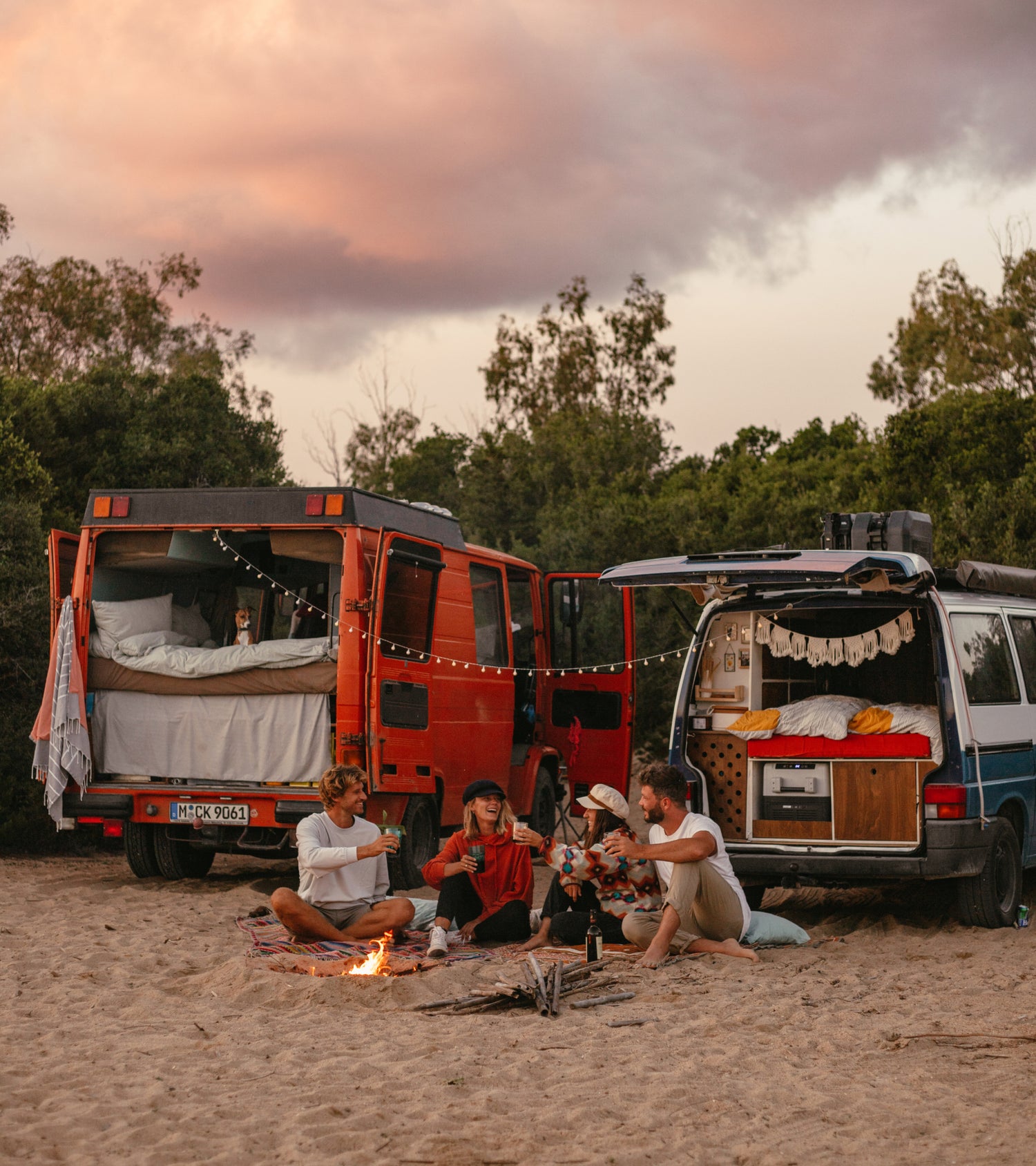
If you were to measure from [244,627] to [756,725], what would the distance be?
428 cm

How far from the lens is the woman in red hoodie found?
7.35 meters

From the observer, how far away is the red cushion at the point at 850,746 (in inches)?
319

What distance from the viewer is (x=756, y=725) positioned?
8.58 m

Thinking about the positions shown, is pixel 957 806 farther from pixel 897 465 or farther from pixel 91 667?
pixel 897 465

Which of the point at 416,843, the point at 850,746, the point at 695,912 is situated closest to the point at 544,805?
the point at 416,843

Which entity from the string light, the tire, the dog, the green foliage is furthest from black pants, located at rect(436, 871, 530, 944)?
the green foliage

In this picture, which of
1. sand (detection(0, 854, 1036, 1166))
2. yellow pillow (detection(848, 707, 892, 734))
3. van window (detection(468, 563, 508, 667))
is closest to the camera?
sand (detection(0, 854, 1036, 1166))

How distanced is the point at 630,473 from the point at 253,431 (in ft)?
38.2

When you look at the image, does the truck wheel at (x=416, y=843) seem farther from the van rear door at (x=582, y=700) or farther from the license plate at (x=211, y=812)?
the van rear door at (x=582, y=700)

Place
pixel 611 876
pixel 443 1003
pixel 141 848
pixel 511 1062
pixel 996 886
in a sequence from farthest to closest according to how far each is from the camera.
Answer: pixel 141 848, pixel 996 886, pixel 611 876, pixel 443 1003, pixel 511 1062

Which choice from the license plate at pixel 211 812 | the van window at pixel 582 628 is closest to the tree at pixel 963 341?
the van window at pixel 582 628

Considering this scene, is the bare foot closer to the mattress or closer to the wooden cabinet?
→ the wooden cabinet

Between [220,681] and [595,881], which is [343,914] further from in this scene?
[220,681]

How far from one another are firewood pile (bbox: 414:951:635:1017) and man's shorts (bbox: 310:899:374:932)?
3.80 ft
